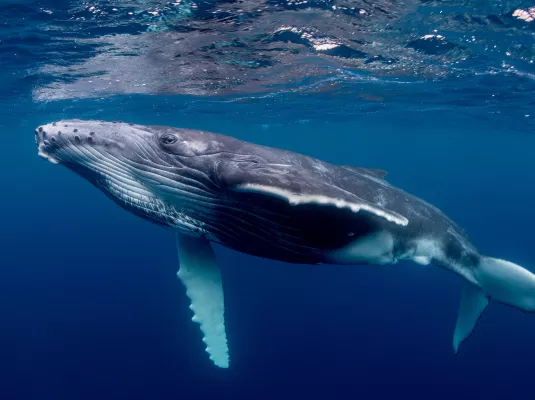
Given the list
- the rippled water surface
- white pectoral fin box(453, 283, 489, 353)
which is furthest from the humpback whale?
the rippled water surface

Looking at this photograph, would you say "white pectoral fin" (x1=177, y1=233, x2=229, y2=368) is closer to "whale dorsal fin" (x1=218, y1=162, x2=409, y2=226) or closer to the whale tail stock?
"whale dorsal fin" (x1=218, y1=162, x2=409, y2=226)

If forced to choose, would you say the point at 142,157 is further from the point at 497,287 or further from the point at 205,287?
the point at 497,287

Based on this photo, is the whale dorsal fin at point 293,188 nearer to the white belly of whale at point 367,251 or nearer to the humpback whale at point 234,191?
the humpback whale at point 234,191

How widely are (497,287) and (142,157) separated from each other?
6.14 metres

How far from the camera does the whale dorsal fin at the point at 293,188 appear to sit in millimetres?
3129

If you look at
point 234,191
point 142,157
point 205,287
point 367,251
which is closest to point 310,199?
point 234,191

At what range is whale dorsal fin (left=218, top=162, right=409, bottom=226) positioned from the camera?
10.3 ft

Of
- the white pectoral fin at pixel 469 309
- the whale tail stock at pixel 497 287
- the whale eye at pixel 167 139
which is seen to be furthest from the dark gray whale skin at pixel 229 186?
the white pectoral fin at pixel 469 309

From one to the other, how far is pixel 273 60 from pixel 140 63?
21.9 feet

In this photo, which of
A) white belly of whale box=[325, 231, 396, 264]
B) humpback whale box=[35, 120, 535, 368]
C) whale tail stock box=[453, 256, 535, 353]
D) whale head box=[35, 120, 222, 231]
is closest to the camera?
humpback whale box=[35, 120, 535, 368]

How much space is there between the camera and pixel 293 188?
10.3 ft

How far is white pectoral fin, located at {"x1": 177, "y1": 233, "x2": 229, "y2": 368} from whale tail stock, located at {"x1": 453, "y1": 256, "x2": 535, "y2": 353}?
4.34 metres

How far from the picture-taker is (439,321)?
2183 centimetres

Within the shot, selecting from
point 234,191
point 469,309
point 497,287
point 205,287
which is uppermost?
point 234,191
